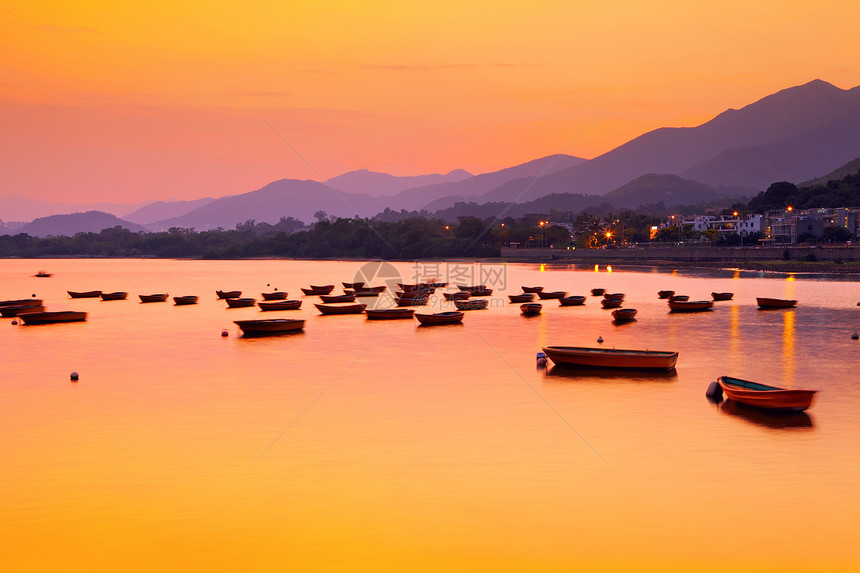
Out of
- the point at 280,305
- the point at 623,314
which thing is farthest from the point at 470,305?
the point at 280,305

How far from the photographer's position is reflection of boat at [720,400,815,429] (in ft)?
81.5

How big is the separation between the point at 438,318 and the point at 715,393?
99.0 feet

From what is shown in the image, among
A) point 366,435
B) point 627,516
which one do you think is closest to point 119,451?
point 366,435

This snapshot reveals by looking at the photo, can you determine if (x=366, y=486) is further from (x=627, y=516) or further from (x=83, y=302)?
(x=83, y=302)

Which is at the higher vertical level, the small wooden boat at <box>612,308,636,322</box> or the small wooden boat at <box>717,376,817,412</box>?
the small wooden boat at <box>717,376,817,412</box>

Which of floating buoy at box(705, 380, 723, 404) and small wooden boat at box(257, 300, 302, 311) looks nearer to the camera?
floating buoy at box(705, 380, 723, 404)

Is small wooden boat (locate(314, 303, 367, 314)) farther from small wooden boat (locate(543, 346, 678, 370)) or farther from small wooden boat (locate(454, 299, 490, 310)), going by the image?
small wooden boat (locate(543, 346, 678, 370))

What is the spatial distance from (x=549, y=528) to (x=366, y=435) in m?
9.59

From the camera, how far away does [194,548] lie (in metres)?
15.0

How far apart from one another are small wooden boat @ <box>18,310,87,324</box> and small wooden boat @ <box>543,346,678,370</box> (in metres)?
46.5

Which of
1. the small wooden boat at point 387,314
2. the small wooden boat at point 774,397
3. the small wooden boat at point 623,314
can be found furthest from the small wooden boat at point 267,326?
the small wooden boat at point 774,397

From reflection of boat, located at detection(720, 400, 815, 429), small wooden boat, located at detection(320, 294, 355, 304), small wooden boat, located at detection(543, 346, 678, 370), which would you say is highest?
small wooden boat, located at detection(543, 346, 678, 370)

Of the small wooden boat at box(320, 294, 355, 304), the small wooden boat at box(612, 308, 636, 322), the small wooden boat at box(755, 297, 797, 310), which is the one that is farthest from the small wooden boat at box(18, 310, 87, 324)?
the small wooden boat at box(755, 297, 797, 310)

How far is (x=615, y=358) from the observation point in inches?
1358
